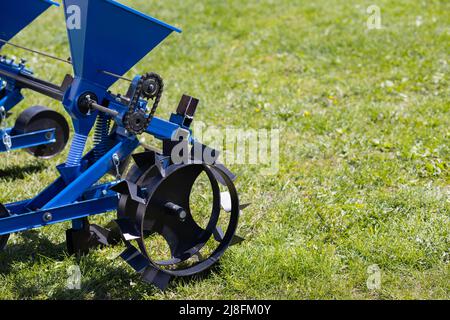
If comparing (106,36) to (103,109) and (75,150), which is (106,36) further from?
(75,150)

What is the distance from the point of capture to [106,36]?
3602 mm

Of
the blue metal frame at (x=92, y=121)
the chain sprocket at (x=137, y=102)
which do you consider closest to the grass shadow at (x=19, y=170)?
the blue metal frame at (x=92, y=121)

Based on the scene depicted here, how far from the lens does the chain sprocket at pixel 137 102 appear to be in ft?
11.5

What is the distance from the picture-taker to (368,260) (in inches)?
157

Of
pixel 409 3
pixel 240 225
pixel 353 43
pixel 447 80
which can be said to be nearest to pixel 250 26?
pixel 353 43

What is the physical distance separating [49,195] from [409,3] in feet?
24.1

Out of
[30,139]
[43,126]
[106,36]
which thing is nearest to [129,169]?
[106,36]

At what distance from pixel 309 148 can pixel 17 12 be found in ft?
8.93

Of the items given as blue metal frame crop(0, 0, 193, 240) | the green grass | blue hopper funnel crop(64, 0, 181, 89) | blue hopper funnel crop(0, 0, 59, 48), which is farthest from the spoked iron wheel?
blue hopper funnel crop(0, 0, 59, 48)

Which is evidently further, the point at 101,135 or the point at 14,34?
the point at 14,34

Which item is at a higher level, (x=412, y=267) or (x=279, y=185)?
(x=279, y=185)

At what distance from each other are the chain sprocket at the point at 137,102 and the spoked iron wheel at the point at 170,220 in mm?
192
